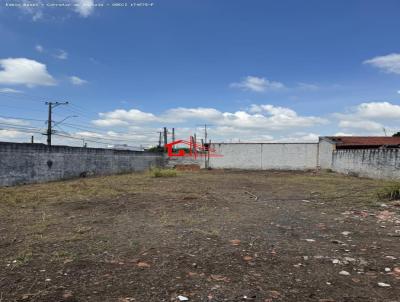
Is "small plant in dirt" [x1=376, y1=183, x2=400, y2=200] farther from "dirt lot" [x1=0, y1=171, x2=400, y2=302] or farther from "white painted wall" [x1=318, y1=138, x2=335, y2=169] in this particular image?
"white painted wall" [x1=318, y1=138, x2=335, y2=169]

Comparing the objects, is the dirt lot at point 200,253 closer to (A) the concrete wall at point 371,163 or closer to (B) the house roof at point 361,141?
(A) the concrete wall at point 371,163

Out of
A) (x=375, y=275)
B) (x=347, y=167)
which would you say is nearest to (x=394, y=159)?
(x=347, y=167)

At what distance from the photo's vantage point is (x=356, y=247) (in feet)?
14.7

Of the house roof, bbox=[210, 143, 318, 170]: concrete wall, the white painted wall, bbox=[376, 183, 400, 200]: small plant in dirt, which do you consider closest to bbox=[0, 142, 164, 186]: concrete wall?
bbox=[210, 143, 318, 170]: concrete wall

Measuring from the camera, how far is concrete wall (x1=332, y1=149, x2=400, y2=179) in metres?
14.9

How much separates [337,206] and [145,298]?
619 cm

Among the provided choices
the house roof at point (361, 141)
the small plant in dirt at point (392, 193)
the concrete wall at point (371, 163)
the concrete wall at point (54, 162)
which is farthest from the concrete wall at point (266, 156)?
the small plant in dirt at point (392, 193)

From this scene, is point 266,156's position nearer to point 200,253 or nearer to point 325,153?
point 325,153

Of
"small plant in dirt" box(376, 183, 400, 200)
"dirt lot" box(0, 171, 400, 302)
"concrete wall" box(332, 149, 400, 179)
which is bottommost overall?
"dirt lot" box(0, 171, 400, 302)

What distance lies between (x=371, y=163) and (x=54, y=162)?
15678 mm

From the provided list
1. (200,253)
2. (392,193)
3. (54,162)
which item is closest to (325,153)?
(392,193)

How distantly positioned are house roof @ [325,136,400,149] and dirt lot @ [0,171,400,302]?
18608 millimetres

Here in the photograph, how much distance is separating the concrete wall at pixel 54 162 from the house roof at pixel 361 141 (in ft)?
49.8

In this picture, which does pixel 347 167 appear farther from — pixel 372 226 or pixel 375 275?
pixel 375 275
